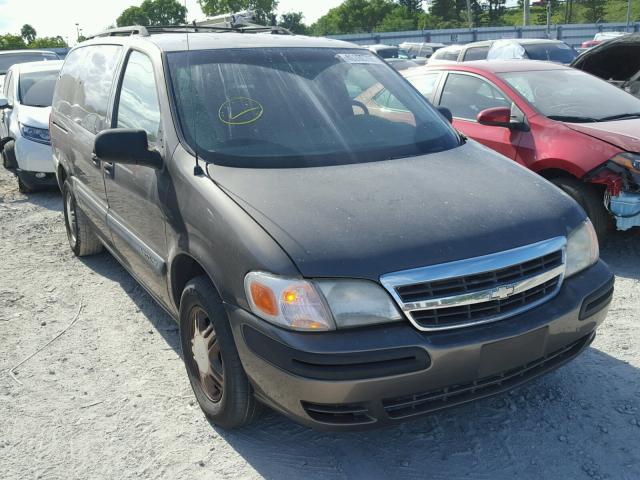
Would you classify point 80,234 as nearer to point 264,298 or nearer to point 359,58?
point 359,58

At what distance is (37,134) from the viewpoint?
771 cm

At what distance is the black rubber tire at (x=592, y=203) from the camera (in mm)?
4965

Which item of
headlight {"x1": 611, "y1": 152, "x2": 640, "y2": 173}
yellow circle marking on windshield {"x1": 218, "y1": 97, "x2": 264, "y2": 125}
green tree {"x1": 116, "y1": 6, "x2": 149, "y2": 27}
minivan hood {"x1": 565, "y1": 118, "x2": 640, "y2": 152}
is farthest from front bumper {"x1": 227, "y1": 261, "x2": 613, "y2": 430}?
green tree {"x1": 116, "y1": 6, "x2": 149, "y2": 27}

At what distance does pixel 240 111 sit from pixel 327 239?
44.8 inches

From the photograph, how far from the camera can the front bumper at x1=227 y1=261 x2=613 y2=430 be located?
7.55 feet

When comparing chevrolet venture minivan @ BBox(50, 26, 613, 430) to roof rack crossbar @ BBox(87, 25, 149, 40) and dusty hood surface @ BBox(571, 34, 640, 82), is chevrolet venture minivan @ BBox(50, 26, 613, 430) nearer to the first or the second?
roof rack crossbar @ BBox(87, 25, 149, 40)

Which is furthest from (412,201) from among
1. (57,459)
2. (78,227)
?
(78,227)

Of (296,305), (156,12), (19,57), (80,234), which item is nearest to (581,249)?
(296,305)

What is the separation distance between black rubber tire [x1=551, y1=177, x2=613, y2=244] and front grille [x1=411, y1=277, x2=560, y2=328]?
2.68m

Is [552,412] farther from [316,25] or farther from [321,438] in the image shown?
[316,25]

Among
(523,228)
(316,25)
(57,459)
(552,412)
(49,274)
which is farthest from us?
(316,25)

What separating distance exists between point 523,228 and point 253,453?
1.52 m

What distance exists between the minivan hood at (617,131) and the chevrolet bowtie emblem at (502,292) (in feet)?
9.48

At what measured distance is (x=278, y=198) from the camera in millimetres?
2711
